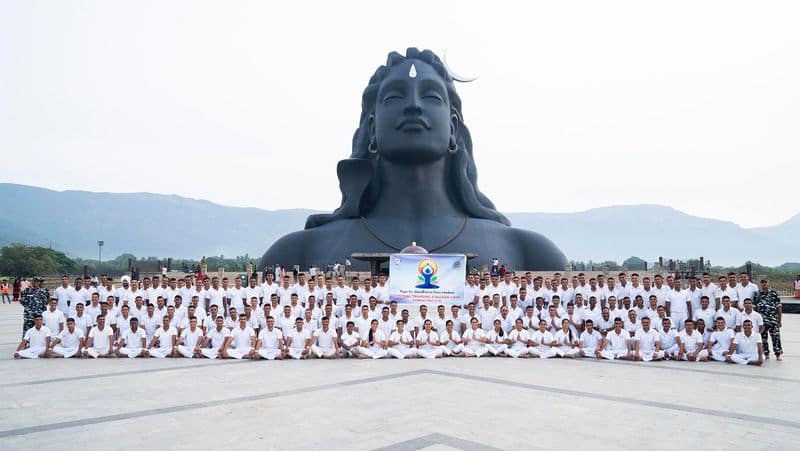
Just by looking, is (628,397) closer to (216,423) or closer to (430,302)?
(216,423)

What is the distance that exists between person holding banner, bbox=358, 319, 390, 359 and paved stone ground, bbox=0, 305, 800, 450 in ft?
2.48

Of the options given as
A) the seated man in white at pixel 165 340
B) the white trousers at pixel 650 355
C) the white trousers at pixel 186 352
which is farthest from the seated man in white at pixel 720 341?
the seated man in white at pixel 165 340

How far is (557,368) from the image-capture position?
912 cm

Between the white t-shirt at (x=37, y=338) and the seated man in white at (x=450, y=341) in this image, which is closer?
the white t-shirt at (x=37, y=338)

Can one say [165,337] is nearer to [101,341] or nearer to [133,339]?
[133,339]

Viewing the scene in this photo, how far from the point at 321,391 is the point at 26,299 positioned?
6.39 meters

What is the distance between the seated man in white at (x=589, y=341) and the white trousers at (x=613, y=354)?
9.3 inches

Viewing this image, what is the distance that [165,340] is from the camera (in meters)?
10.6

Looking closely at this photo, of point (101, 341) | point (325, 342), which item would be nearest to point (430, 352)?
point (325, 342)

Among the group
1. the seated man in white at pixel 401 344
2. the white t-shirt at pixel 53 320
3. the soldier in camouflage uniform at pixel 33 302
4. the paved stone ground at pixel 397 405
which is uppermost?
the soldier in camouflage uniform at pixel 33 302

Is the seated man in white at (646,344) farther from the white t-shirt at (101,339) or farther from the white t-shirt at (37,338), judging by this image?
the white t-shirt at (37,338)

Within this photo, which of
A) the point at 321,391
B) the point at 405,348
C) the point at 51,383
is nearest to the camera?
the point at 321,391

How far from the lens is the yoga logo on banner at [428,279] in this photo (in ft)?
41.6

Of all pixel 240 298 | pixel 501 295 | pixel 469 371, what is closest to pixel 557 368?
pixel 469 371
